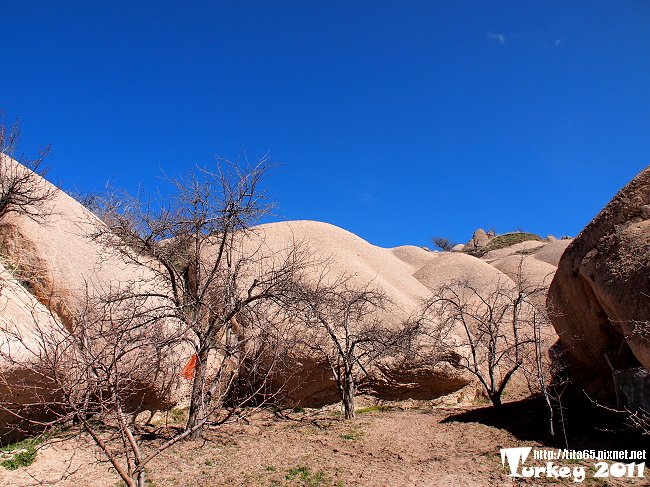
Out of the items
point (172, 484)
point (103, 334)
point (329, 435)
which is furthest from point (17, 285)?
point (329, 435)

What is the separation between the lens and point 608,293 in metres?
7.70

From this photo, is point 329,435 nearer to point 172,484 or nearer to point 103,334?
point 172,484

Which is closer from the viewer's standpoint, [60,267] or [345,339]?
[60,267]

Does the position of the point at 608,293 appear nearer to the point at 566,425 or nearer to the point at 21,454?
the point at 566,425

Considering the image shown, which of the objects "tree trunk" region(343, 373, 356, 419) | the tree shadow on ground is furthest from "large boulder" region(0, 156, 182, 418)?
the tree shadow on ground

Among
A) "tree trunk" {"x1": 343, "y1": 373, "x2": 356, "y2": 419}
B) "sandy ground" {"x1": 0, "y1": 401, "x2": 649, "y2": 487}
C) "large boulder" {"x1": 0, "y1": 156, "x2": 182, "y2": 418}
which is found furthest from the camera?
"tree trunk" {"x1": 343, "y1": 373, "x2": 356, "y2": 419}

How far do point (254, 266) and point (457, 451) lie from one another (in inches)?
359

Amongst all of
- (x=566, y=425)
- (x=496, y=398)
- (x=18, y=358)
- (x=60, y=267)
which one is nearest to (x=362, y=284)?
(x=496, y=398)

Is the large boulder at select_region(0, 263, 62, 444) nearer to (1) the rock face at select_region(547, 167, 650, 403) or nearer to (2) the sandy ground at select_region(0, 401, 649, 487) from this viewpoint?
(2) the sandy ground at select_region(0, 401, 649, 487)

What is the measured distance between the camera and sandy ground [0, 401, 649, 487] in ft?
22.4

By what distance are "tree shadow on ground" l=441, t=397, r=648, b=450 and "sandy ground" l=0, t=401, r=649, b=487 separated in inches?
1.8

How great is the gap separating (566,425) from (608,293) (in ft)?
11.7

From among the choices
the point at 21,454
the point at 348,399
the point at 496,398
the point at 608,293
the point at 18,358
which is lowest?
the point at 21,454

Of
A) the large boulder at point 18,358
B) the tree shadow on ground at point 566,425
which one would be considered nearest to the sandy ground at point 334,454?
the tree shadow on ground at point 566,425
